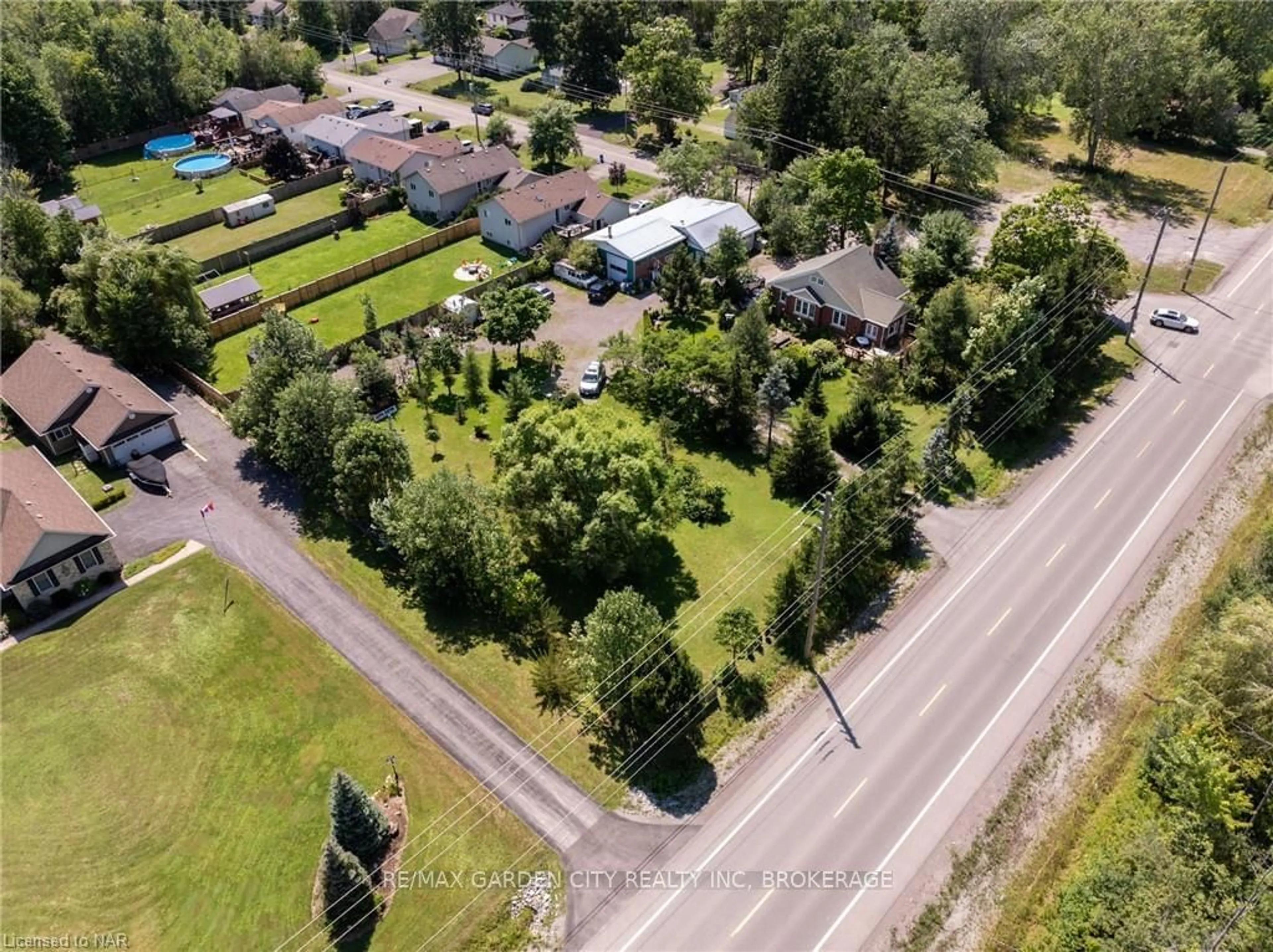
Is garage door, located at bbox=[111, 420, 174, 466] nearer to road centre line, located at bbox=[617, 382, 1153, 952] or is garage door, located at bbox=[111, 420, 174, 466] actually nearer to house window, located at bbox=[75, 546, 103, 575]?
house window, located at bbox=[75, 546, 103, 575]

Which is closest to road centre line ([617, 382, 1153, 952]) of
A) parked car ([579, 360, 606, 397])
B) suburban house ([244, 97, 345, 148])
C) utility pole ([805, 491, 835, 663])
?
utility pole ([805, 491, 835, 663])

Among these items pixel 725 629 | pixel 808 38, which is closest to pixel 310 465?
pixel 725 629

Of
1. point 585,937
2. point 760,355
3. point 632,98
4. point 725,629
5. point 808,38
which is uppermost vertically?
point 808,38

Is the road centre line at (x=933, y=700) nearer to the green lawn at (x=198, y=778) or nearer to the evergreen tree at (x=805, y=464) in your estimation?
the evergreen tree at (x=805, y=464)

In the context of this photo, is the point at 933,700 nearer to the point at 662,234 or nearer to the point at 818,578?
the point at 818,578

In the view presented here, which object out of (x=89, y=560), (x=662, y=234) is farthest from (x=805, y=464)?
(x=89, y=560)

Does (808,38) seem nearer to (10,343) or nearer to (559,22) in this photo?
(559,22)
